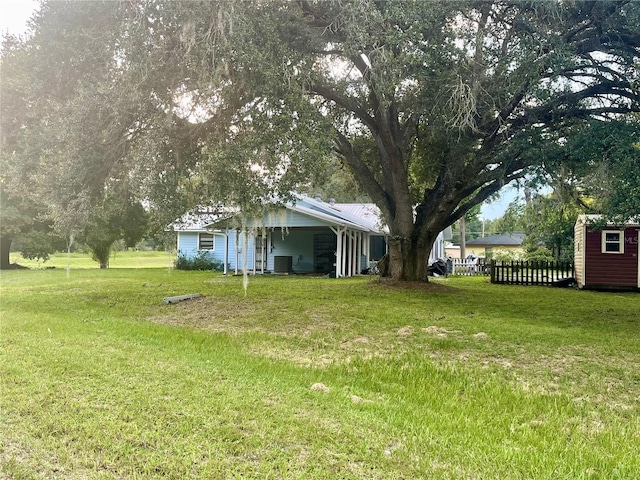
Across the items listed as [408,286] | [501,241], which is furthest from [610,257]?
[501,241]

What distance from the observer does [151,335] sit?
20.5ft

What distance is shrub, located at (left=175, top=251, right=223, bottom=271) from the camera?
23.1m

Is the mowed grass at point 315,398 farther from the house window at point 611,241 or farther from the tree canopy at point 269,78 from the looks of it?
the house window at point 611,241

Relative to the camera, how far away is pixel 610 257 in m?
15.7

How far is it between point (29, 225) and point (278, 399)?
921 inches

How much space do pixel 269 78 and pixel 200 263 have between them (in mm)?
16719

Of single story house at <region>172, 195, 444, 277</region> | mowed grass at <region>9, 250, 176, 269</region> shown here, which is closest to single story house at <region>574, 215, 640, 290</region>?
single story house at <region>172, 195, 444, 277</region>

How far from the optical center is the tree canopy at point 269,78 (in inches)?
306

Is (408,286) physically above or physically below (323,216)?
below

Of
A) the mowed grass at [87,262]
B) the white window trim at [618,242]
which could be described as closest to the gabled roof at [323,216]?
the mowed grass at [87,262]

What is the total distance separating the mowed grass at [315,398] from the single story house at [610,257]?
9291 mm

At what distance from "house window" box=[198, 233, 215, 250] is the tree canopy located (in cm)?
1372

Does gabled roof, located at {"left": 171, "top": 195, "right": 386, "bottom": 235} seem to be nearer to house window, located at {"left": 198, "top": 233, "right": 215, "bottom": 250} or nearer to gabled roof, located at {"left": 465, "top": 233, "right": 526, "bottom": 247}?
house window, located at {"left": 198, "top": 233, "right": 215, "bottom": 250}

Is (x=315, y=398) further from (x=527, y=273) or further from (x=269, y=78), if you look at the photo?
(x=527, y=273)
